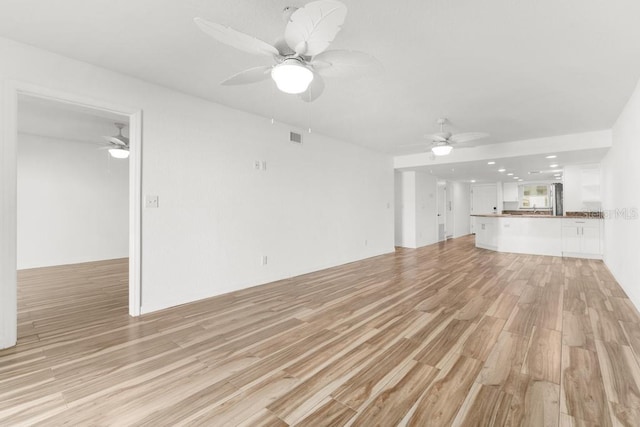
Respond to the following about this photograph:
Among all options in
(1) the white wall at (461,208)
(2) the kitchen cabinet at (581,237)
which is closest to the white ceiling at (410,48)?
(2) the kitchen cabinet at (581,237)

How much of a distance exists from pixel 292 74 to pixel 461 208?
11.8 metres

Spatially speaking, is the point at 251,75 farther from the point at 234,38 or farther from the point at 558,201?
the point at 558,201

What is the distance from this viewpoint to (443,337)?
253cm

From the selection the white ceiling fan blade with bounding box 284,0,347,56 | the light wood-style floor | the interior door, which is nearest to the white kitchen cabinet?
the interior door

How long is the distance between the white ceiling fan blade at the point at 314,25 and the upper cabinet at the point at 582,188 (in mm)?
8541

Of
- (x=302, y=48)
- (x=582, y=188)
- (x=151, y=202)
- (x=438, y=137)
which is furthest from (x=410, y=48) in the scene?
(x=582, y=188)

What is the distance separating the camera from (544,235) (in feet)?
22.8

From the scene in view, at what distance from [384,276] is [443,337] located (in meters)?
2.30

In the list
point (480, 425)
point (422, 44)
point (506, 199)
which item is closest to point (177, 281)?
point (480, 425)

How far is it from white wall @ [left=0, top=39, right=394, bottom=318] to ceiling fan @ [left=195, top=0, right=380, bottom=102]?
159 centimetres

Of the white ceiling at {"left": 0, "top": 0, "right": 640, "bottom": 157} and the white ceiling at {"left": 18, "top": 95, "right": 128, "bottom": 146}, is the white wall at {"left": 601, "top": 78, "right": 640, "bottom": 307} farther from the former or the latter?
the white ceiling at {"left": 18, "top": 95, "right": 128, "bottom": 146}

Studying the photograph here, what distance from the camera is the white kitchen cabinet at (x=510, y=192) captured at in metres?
11.8

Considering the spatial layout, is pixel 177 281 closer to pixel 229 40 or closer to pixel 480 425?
pixel 229 40

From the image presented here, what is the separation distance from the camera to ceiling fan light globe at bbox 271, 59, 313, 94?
1872mm
